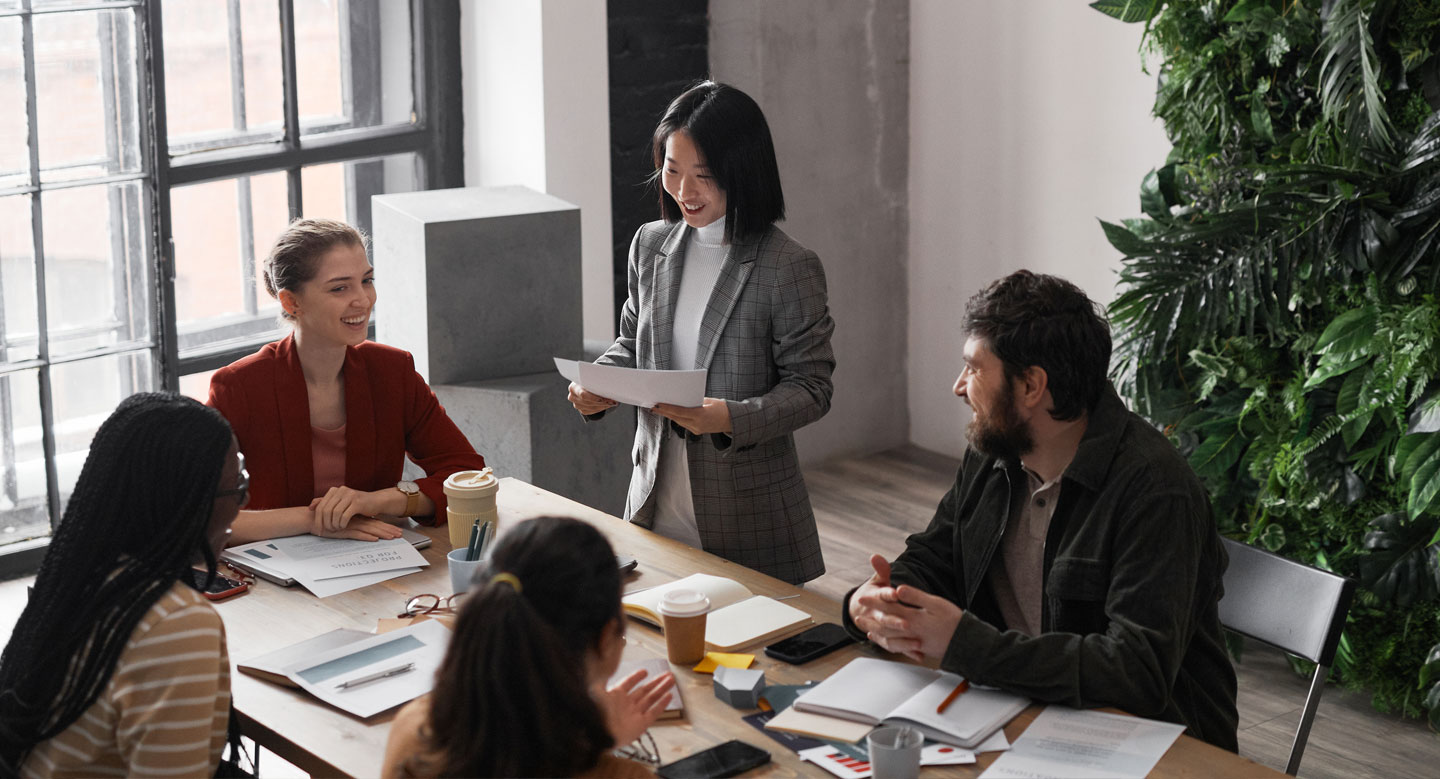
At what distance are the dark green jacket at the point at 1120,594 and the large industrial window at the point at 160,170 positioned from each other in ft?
Result: 8.90

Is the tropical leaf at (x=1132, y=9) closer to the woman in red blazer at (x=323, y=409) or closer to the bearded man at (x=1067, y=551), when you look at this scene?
the bearded man at (x=1067, y=551)

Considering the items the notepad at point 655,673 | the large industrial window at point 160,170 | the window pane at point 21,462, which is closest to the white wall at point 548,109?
the large industrial window at point 160,170

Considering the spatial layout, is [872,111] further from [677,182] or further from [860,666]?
[860,666]

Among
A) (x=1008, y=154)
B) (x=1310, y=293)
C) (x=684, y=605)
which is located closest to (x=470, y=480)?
(x=684, y=605)

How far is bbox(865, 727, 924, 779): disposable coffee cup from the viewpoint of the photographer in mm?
1763

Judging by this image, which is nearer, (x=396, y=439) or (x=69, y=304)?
(x=396, y=439)

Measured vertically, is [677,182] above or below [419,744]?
above

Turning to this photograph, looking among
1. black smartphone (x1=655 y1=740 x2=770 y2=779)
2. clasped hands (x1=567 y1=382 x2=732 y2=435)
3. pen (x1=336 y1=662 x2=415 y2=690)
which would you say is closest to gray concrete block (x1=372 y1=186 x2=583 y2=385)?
clasped hands (x1=567 y1=382 x2=732 y2=435)

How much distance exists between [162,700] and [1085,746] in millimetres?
1135

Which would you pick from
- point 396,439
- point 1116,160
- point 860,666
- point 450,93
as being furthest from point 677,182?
point 1116,160

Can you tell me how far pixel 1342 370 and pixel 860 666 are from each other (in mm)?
1809

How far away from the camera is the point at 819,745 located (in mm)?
1897

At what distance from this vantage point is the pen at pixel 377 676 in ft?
6.75

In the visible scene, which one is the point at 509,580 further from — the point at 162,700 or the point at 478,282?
the point at 478,282
